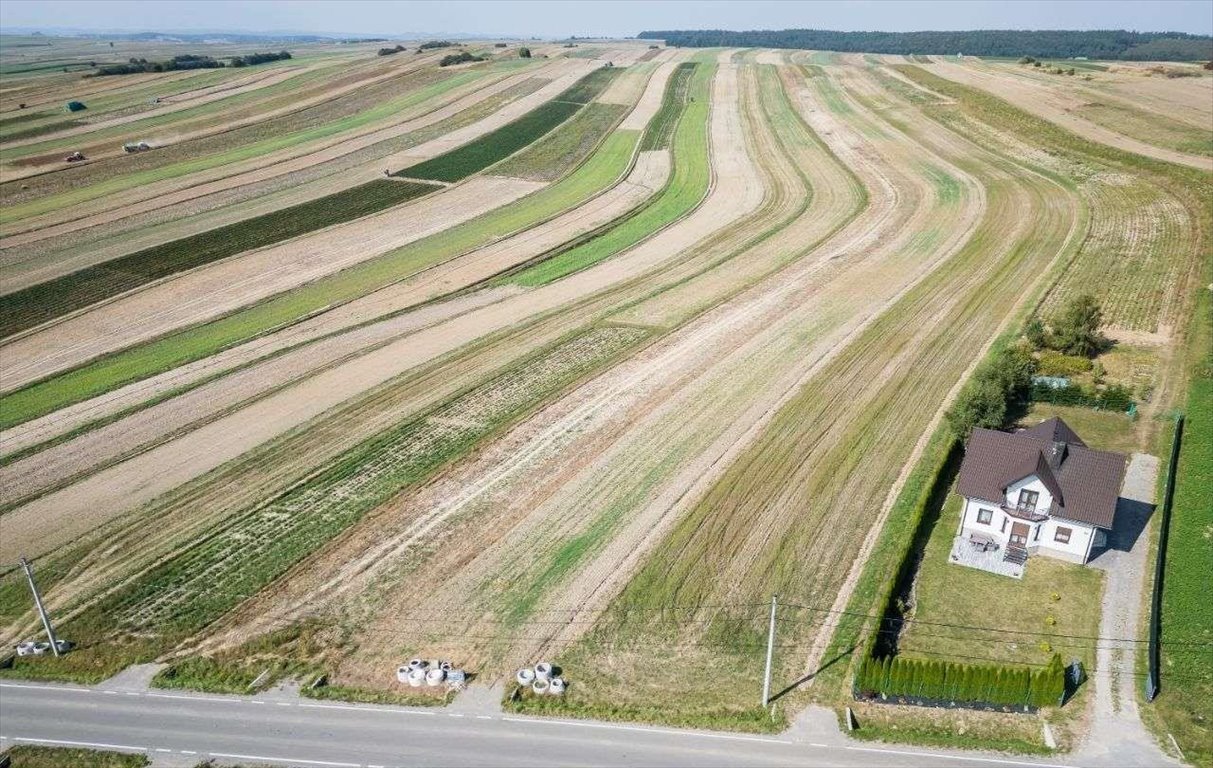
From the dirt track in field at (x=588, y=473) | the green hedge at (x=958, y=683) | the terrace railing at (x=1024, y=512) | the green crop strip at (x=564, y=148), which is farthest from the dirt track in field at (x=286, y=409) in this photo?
the terrace railing at (x=1024, y=512)

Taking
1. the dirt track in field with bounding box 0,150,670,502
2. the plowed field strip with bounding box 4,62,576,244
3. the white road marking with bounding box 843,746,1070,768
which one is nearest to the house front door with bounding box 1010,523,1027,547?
the white road marking with bounding box 843,746,1070,768

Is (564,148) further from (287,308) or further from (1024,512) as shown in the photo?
(1024,512)

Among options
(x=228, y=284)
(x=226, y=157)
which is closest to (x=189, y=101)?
(x=226, y=157)

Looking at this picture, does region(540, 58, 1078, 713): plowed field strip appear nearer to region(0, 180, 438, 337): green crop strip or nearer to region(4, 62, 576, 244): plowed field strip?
region(0, 180, 438, 337): green crop strip

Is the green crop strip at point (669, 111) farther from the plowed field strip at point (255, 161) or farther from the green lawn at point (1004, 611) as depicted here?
the green lawn at point (1004, 611)

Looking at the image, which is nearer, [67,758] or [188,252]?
[67,758]

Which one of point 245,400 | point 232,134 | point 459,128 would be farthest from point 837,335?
point 232,134
